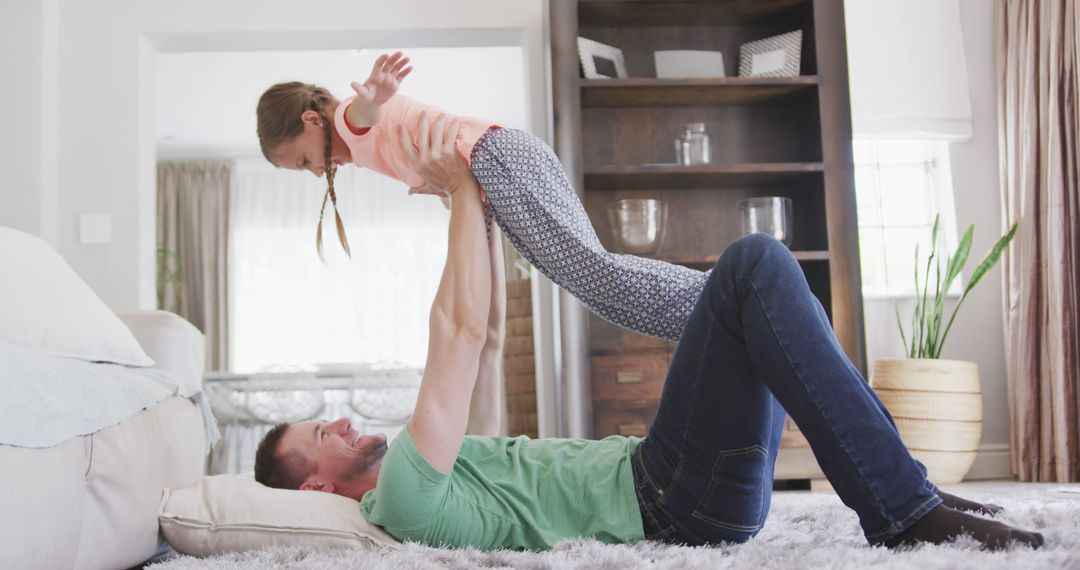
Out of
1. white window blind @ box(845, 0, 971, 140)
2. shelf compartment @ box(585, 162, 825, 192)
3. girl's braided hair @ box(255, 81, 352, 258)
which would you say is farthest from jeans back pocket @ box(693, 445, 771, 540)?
white window blind @ box(845, 0, 971, 140)

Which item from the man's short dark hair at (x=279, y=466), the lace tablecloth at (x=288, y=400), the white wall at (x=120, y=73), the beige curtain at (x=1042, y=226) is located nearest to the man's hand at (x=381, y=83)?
the man's short dark hair at (x=279, y=466)

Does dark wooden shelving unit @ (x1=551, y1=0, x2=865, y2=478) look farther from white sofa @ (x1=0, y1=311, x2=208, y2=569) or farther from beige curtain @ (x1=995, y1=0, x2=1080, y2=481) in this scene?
white sofa @ (x1=0, y1=311, x2=208, y2=569)

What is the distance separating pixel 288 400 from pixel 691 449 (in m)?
3.19

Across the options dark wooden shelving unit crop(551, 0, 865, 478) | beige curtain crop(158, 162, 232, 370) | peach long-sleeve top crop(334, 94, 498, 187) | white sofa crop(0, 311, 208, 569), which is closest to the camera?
white sofa crop(0, 311, 208, 569)

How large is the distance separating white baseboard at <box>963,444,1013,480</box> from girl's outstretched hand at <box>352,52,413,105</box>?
10.5 feet

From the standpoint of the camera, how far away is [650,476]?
141cm

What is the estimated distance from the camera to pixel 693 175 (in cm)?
346

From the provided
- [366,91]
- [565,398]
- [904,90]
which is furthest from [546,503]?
[904,90]

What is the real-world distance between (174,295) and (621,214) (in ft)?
18.6

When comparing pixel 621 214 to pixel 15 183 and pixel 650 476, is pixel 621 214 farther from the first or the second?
pixel 15 183

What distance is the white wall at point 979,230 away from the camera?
4047mm

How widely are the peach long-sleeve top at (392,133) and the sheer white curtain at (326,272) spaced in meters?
6.28

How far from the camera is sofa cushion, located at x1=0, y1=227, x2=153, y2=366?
179 centimetres

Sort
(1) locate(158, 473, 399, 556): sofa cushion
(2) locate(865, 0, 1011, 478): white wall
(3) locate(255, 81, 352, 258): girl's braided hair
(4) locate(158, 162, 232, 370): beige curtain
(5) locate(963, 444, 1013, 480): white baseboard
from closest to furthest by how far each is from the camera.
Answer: (1) locate(158, 473, 399, 556): sofa cushion, (3) locate(255, 81, 352, 258): girl's braided hair, (5) locate(963, 444, 1013, 480): white baseboard, (2) locate(865, 0, 1011, 478): white wall, (4) locate(158, 162, 232, 370): beige curtain
